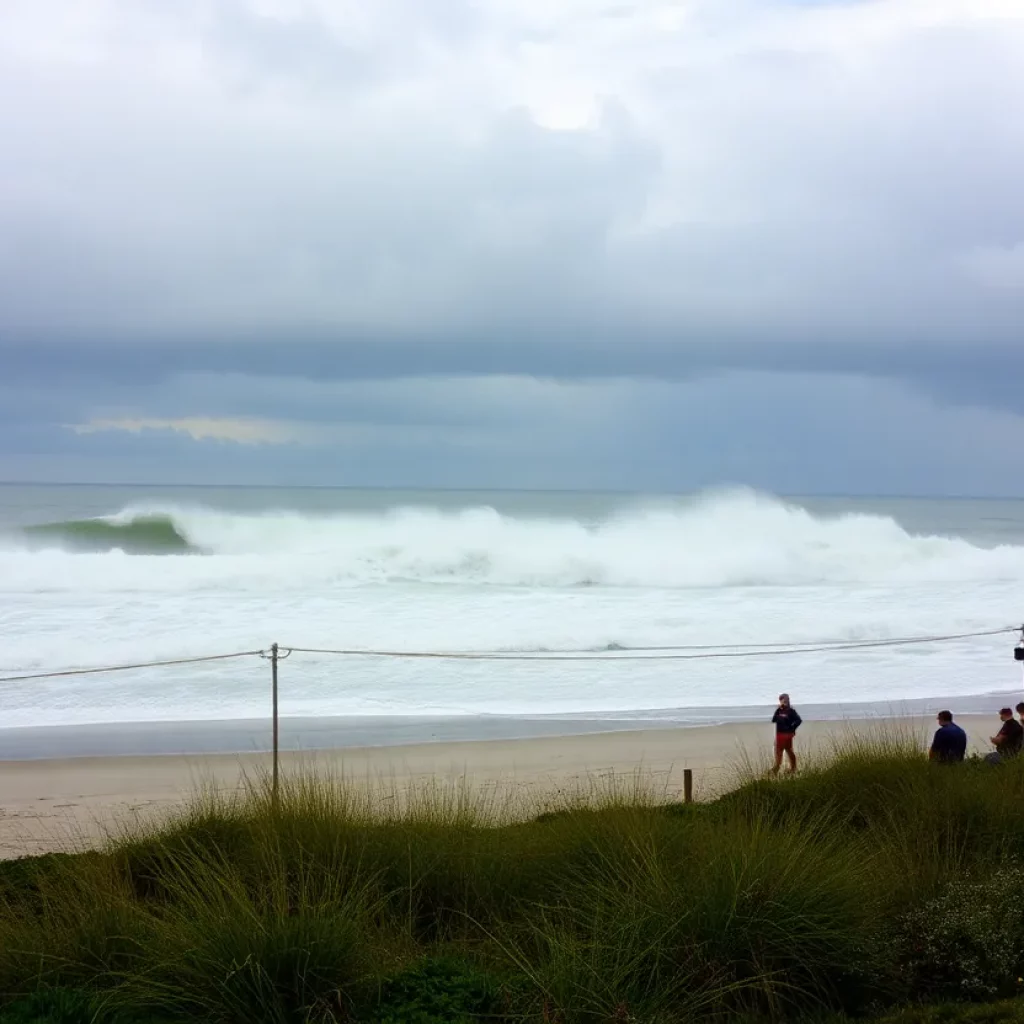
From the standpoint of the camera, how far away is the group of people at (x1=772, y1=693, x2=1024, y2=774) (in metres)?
11.3

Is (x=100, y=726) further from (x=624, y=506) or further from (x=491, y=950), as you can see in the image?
(x=624, y=506)

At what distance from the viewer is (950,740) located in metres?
11.5

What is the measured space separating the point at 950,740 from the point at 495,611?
72.2ft

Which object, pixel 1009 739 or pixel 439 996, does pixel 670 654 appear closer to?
pixel 1009 739

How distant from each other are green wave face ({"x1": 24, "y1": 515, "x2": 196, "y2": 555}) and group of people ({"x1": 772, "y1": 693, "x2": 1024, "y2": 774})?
151 feet

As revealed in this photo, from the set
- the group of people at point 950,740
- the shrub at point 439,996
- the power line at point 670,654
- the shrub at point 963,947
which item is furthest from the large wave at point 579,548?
the shrub at point 439,996

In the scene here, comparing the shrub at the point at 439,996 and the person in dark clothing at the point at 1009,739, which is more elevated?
the person in dark clothing at the point at 1009,739

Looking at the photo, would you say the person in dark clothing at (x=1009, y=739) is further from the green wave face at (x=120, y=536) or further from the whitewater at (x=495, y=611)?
the green wave face at (x=120, y=536)

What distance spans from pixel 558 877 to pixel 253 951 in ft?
7.19

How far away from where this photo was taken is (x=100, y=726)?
17453 mm

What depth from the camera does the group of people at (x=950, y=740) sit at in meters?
11.3

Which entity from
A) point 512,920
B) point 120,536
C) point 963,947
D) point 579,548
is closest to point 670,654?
point 512,920

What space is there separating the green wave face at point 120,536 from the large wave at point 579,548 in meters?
0.10

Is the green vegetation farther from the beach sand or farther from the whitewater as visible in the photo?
the whitewater
